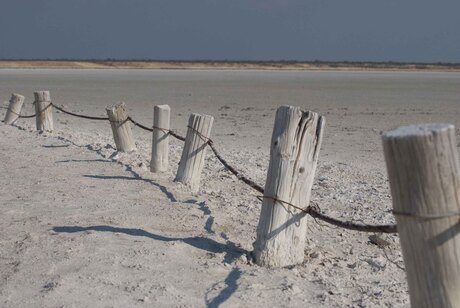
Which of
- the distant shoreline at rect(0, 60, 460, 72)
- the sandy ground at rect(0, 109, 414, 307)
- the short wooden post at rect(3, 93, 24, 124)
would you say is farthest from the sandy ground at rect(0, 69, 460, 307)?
the distant shoreline at rect(0, 60, 460, 72)

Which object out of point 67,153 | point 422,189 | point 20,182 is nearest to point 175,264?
point 422,189

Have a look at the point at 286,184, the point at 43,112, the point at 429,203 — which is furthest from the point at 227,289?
the point at 43,112

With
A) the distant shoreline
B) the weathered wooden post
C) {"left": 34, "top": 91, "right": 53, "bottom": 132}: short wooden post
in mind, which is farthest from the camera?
the distant shoreline

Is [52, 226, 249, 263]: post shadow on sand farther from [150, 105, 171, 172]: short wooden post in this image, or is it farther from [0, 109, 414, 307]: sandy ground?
[150, 105, 171, 172]: short wooden post

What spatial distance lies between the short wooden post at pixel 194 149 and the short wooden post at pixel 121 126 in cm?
213

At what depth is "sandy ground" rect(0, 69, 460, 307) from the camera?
3871 millimetres

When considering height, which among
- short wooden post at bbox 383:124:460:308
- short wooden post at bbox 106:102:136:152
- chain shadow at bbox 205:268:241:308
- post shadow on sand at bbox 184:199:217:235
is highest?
short wooden post at bbox 383:124:460:308

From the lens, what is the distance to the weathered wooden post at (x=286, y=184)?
14.0 feet

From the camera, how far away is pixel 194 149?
6.76 meters

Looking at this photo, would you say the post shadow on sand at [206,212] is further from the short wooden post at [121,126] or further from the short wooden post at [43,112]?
A: the short wooden post at [43,112]

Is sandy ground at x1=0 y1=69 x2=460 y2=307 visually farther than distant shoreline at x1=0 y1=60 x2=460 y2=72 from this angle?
No

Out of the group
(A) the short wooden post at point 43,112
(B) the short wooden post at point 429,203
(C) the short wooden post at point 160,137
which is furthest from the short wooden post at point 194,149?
(A) the short wooden post at point 43,112

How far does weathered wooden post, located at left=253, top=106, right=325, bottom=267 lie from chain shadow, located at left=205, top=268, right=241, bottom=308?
9.1 inches

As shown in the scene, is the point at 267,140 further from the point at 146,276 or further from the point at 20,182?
the point at 146,276
